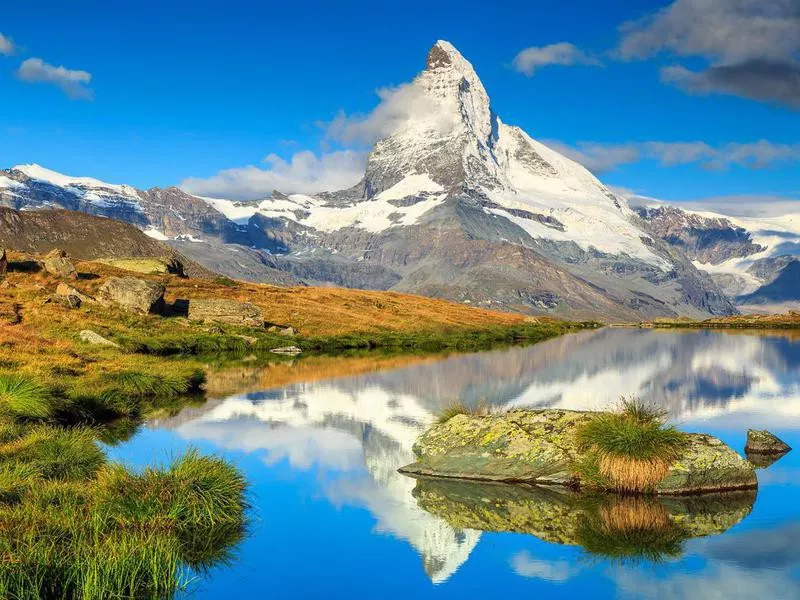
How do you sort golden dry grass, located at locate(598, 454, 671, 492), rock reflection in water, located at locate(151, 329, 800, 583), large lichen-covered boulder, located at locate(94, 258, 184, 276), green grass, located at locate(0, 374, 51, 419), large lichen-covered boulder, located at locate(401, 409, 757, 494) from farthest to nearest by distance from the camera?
large lichen-covered boulder, located at locate(94, 258, 184, 276) → green grass, located at locate(0, 374, 51, 419) → large lichen-covered boulder, located at locate(401, 409, 757, 494) → golden dry grass, located at locate(598, 454, 671, 492) → rock reflection in water, located at locate(151, 329, 800, 583)

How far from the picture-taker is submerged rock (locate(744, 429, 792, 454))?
2702 cm

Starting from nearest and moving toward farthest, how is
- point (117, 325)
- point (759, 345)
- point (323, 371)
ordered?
point (323, 371), point (117, 325), point (759, 345)

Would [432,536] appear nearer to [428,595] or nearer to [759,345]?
[428,595]

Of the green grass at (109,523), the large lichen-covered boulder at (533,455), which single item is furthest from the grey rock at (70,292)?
the large lichen-covered boulder at (533,455)

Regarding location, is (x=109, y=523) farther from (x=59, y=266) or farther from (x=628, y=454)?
(x=59, y=266)

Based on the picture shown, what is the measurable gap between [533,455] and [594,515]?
13.0 ft

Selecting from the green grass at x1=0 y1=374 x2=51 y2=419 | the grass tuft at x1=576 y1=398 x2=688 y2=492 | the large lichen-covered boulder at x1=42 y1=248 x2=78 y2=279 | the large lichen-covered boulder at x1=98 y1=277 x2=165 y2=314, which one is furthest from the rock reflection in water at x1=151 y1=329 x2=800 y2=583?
the large lichen-covered boulder at x1=42 y1=248 x2=78 y2=279

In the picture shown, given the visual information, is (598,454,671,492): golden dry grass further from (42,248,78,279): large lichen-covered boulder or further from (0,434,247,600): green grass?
(42,248,78,279): large lichen-covered boulder

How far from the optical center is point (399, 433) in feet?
100

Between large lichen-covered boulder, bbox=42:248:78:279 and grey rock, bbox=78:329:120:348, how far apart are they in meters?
29.5

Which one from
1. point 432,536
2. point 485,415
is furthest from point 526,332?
point 432,536

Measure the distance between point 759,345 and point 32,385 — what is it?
286 ft

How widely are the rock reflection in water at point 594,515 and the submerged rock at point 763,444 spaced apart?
20.8 ft

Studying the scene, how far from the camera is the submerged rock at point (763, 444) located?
2702 centimetres
